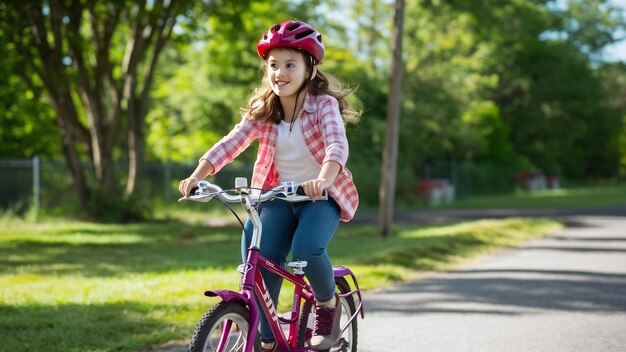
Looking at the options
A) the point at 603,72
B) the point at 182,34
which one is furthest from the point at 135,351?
Result: the point at 603,72

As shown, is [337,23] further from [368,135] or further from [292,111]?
[292,111]

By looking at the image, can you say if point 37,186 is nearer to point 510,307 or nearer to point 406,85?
point 510,307

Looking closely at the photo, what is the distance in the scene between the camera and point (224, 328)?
3.96 m

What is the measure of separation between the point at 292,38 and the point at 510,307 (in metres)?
4.47

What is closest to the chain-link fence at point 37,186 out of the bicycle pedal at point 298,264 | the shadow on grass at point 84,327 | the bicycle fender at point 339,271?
the shadow on grass at point 84,327

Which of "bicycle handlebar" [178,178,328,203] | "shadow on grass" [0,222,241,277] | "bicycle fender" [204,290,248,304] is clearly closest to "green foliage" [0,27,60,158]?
"shadow on grass" [0,222,241,277]

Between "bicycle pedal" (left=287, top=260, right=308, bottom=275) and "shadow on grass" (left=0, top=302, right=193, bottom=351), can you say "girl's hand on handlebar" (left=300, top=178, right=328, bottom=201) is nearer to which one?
"bicycle pedal" (left=287, top=260, right=308, bottom=275)

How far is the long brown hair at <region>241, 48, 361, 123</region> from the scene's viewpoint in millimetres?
4617

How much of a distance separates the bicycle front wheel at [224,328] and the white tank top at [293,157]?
0.82 metres

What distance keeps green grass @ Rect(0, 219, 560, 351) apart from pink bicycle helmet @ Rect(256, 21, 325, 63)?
8.11 ft

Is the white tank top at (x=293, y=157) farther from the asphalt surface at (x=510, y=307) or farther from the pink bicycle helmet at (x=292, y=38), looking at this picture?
the asphalt surface at (x=510, y=307)

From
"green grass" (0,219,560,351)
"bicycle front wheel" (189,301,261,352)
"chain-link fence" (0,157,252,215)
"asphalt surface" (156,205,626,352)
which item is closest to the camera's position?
"bicycle front wheel" (189,301,261,352)

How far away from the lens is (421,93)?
123 feet

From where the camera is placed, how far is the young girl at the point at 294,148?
14.7 ft
